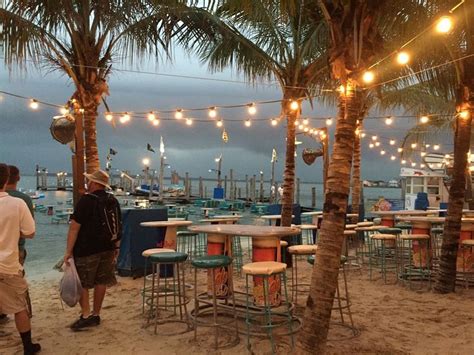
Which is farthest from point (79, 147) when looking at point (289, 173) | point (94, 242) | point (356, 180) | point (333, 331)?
point (356, 180)

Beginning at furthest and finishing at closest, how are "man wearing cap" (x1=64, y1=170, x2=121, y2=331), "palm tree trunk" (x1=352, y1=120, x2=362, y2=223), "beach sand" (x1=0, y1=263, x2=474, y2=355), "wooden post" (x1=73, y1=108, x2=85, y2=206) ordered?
"palm tree trunk" (x1=352, y1=120, x2=362, y2=223), "wooden post" (x1=73, y1=108, x2=85, y2=206), "man wearing cap" (x1=64, y1=170, x2=121, y2=331), "beach sand" (x1=0, y1=263, x2=474, y2=355)

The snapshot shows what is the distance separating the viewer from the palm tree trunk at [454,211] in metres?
6.75

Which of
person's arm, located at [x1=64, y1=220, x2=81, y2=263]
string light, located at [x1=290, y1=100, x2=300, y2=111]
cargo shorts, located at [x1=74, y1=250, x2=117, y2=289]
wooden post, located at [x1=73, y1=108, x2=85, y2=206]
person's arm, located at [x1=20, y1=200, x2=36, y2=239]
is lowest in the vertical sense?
cargo shorts, located at [x1=74, y1=250, x2=117, y2=289]

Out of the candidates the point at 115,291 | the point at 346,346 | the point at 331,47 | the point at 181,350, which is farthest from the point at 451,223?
the point at 115,291

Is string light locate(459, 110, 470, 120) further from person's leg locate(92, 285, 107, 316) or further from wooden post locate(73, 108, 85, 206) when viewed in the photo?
wooden post locate(73, 108, 85, 206)

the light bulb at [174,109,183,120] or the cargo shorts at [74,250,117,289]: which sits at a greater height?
the light bulb at [174,109,183,120]

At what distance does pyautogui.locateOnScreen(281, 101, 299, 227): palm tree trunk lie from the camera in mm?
8812

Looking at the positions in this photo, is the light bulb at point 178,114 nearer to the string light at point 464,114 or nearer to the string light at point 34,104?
the string light at point 34,104

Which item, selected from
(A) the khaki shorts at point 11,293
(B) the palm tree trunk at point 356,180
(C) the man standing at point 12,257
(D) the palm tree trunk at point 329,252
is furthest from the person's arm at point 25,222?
(B) the palm tree trunk at point 356,180

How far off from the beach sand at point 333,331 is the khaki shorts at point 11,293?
58 centimetres

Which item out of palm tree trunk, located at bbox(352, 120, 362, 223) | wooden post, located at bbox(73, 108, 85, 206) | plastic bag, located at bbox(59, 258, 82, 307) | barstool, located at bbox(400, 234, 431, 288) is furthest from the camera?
palm tree trunk, located at bbox(352, 120, 362, 223)

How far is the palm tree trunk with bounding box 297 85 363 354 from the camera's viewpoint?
3859 mm

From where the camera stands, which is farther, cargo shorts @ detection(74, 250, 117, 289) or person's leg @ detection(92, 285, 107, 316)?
person's leg @ detection(92, 285, 107, 316)

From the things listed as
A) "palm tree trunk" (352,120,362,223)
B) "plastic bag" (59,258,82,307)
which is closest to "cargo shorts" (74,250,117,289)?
"plastic bag" (59,258,82,307)
